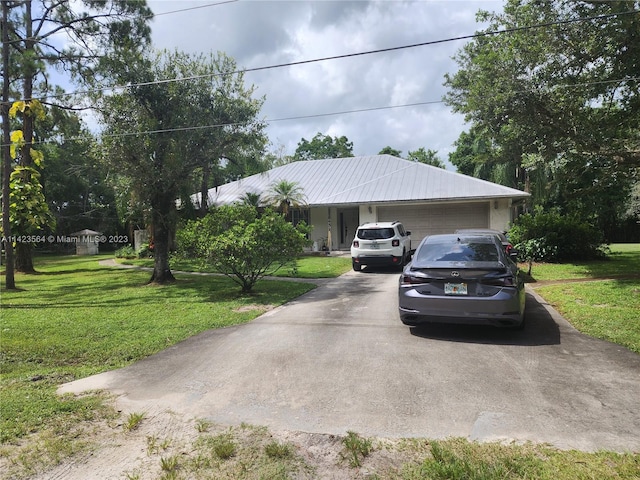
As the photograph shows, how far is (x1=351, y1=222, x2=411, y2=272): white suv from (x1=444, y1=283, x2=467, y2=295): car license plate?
27.3ft

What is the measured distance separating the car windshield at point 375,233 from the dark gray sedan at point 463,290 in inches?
312

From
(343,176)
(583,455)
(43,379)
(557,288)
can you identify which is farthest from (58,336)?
(343,176)

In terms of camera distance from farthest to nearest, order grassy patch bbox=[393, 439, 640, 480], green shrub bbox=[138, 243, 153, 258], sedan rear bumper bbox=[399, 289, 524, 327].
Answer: green shrub bbox=[138, 243, 153, 258]
sedan rear bumper bbox=[399, 289, 524, 327]
grassy patch bbox=[393, 439, 640, 480]

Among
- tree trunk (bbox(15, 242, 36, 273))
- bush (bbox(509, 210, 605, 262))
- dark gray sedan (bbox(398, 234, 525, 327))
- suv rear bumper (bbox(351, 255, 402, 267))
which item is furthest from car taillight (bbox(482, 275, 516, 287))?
tree trunk (bbox(15, 242, 36, 273))

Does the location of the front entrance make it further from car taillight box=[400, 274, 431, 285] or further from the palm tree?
car taillight box=[400, 274, 431, 285]

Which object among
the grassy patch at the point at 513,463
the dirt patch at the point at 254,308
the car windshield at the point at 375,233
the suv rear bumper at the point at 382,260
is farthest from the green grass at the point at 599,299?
the dirt patch at the point at 254,308

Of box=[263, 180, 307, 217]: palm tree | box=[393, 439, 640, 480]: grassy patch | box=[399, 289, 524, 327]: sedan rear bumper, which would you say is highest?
box=[263, 180, 307, 217]: palm tree

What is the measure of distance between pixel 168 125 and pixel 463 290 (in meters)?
10.6

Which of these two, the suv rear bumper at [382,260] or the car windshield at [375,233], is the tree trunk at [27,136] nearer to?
the car windshield at [375,233]

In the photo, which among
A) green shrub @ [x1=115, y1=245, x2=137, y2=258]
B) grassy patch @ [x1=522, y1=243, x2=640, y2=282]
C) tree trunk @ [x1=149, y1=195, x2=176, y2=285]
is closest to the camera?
grassy patch @ [x1=522, y1=243, x2=640, y2=282]

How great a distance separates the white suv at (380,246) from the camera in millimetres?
14445

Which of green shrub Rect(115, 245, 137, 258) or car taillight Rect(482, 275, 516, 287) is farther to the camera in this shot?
green shrub Rect(115, 245, 137, 258)

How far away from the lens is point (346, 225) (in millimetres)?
25344

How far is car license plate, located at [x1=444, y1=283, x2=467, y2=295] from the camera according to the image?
5922 mm
